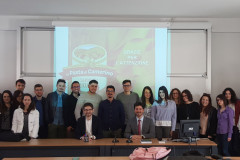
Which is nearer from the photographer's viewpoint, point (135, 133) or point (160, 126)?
point (135, 133)

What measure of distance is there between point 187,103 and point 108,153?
2.18m

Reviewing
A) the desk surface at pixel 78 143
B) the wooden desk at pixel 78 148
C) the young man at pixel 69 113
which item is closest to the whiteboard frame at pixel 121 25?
the young man at pixel 69 113

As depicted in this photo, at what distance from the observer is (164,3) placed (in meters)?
4.82

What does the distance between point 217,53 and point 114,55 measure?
8.12ft

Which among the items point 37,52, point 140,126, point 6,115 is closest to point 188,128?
point 140,126

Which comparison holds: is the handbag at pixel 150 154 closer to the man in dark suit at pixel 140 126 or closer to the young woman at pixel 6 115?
the man in dark suit at pixel 140 126

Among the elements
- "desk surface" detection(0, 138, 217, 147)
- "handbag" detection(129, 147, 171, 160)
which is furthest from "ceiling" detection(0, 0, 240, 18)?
"handbag" detection(129, 147, 171, 160)

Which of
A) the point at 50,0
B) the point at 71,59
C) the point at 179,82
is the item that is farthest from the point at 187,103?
the point at 50,0

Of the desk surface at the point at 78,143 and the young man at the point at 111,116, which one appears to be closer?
the desk surface at the point at 78,143

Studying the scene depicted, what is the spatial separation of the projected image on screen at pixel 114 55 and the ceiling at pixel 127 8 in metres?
0.39

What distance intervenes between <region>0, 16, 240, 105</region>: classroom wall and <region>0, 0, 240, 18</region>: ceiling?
0.69 feet

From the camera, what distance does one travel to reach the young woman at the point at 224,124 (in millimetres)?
4797

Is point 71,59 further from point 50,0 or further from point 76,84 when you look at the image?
point 50,0

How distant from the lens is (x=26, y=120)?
4.38 meters
